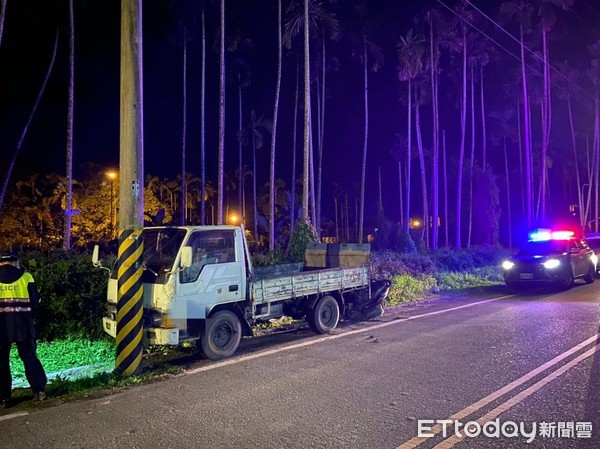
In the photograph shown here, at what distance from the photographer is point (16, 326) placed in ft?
18.5

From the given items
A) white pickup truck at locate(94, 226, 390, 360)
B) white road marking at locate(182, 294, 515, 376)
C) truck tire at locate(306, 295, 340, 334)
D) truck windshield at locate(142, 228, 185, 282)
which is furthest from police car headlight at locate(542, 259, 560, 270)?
truck windshield at locate(142, 228, 185, 282)

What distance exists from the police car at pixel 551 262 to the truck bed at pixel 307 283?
7.57 meters

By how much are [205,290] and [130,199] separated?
5.70 feet

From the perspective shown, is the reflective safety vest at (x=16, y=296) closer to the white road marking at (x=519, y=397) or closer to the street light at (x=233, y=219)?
the white road marking at (x=519, y=397)

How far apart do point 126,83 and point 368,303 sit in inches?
274

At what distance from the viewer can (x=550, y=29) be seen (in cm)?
3509

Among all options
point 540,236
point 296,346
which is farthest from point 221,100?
point 296,346

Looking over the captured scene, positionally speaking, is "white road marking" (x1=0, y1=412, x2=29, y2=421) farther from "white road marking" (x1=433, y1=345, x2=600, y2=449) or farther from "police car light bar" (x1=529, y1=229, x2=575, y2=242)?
"police car light bar" (x1=529, y1=229, x2=575, y2=242)

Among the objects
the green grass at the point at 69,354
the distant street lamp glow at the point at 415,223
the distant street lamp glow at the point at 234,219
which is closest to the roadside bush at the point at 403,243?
the green grass at the point at 69,354

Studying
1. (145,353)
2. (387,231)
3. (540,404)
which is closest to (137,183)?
(145,353)

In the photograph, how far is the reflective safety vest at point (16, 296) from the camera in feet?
18.5

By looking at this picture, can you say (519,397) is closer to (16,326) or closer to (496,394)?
(496,394)

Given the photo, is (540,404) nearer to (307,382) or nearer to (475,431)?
(475,431)

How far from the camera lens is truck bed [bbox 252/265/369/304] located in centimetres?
831
